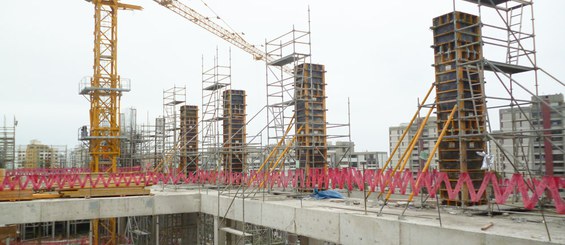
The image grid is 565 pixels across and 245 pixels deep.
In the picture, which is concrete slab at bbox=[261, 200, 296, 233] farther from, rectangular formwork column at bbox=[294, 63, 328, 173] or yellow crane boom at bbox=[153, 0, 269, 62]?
yellow crane boom at bbox=[153, 0, 269, 62]

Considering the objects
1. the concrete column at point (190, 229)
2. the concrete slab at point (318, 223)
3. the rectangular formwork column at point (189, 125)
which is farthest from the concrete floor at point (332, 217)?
the rectangular formwork column at point (189, 125)

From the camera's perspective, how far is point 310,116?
2481 cm

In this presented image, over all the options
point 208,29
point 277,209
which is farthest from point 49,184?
point 208,29

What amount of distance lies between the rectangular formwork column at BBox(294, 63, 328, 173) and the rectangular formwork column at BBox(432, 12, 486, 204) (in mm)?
7956

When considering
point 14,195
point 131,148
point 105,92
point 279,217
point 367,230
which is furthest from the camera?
point 131,148

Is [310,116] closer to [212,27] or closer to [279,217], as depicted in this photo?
[279,217]

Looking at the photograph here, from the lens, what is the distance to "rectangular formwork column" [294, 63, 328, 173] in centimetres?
2443

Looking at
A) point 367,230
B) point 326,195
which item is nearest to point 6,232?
point 326,195

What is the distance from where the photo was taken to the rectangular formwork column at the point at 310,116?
24428 mm

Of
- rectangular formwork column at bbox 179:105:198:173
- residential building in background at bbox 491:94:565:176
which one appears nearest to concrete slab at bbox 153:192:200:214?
residential building in background at bbox 491:94:565:176

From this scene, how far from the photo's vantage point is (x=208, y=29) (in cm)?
5362

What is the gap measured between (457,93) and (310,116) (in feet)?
33.3

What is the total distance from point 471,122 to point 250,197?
9.16 meters

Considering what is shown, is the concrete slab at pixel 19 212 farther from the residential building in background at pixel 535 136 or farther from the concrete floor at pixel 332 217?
the residential building in background at pixel 535 136
